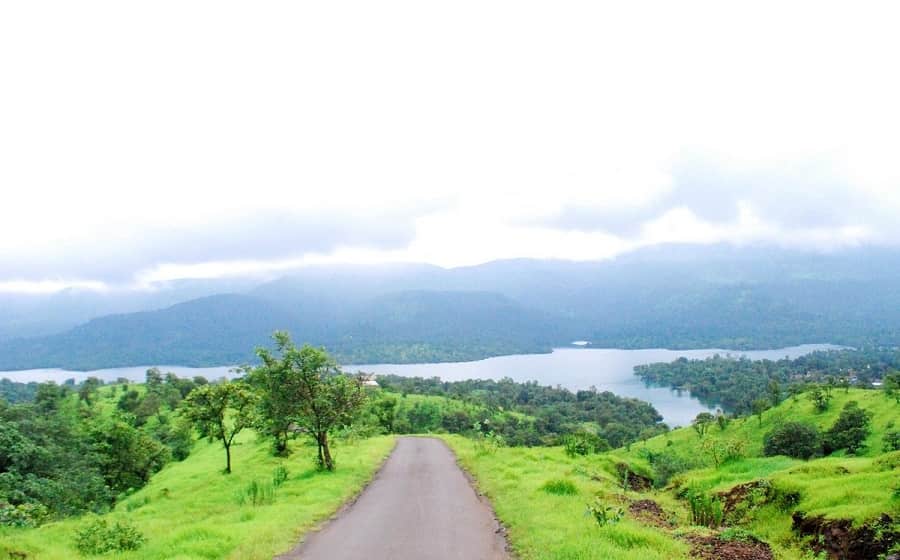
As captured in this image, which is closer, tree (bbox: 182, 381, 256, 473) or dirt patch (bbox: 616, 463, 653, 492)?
dirt patch (bbox: 616, 463, 653, 492)

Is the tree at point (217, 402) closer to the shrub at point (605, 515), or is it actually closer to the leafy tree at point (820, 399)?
the shrub at point (605, 515)

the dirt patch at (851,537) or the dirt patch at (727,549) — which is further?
the dirt patch at (727,549)

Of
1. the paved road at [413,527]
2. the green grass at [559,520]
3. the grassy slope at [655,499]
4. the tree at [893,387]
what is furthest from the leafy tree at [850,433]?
the paved road at [413,527]

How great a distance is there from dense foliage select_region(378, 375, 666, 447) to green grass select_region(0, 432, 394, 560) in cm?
4681

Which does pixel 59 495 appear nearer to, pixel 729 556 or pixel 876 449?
pixel 729 556

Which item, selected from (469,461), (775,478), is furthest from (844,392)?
(775,478)

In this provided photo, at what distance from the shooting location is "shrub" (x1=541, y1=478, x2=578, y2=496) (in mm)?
16219

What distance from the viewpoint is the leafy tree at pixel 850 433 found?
137 feet

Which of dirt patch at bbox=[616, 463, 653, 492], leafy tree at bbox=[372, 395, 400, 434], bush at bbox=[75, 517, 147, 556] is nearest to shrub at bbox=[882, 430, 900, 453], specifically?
dirt patch at bbox=[616, 463, 653, 492]

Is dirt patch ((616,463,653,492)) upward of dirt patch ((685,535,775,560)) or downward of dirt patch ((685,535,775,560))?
downward

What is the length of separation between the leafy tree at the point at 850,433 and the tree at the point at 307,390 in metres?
36.5

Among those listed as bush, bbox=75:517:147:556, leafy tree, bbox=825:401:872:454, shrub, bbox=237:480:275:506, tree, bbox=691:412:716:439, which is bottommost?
tree, bbox=691:412:716:439

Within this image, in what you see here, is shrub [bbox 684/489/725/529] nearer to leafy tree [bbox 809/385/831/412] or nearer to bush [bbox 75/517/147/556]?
bush [bbox 75/517/147/556]

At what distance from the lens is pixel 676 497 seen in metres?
18.3
